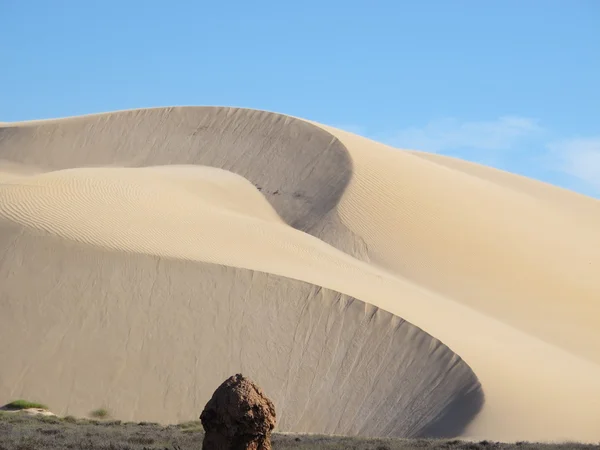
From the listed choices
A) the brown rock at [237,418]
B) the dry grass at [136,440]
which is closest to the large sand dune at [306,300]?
the dry grass at [136,440]

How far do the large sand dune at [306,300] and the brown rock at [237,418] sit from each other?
1086 cm

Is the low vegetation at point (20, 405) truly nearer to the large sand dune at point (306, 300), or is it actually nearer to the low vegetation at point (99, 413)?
the large sand dune at point (306, 300)

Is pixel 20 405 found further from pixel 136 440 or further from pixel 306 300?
pixel 136 440

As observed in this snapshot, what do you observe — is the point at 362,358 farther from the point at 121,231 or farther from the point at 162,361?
the point at 121,231

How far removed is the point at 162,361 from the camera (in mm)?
25484

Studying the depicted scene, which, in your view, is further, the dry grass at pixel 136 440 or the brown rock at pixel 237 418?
the dry grass at pixel 136 440

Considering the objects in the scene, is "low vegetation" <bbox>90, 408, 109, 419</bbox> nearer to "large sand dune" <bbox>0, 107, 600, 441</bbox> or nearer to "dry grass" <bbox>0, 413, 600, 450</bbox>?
"large sand dune" <bbox>0, 107, 600, 441</bbox>

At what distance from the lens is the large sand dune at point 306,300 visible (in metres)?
24.4

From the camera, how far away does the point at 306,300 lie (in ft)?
89.5

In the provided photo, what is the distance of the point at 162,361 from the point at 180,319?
151cm

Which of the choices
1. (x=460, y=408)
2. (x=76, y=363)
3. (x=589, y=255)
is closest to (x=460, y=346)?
(x=460, y=408)

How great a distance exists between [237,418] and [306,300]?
49.5ft

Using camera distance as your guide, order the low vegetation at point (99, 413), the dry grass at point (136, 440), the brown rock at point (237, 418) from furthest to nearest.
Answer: the low vegetation at point (99, 413), the dry grass at point (136, 440), the brown rock at point (237, 418)

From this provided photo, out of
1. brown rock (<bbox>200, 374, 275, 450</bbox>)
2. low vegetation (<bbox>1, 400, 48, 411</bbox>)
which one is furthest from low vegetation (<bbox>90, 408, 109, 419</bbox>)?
brown rock (<bbox>200, 374, 275, 450</bbox>)
